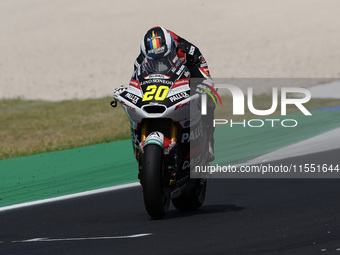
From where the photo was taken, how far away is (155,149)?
22.1 ft

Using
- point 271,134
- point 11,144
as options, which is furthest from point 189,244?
point 11,144

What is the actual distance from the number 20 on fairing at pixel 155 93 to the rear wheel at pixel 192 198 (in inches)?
40.1

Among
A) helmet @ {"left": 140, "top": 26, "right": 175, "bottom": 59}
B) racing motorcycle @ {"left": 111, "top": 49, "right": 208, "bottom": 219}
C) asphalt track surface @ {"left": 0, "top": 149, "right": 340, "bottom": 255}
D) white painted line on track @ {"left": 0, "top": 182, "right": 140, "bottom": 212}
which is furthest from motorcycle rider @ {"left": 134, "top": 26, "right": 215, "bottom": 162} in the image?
white painted line on track @ {"left": 0, "top": 182, "right": 140, "bottom": 212}

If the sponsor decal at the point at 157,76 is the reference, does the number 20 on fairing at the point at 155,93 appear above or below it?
below

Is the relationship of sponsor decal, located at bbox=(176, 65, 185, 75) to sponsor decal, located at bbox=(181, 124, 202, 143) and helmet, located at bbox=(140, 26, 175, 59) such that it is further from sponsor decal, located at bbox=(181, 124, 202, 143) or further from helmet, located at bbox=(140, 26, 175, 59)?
sponsor decal, located at bbox=(181, 124, 202, 143)

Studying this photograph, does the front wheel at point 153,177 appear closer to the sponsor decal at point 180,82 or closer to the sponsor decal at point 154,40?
the sponsor decal at point 180,82

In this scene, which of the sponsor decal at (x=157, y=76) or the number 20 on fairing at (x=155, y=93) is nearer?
the number 20 on fairing at (x=155, y=93)

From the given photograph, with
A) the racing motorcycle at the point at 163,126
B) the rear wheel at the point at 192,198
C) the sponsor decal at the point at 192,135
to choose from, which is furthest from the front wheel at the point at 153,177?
Answer: the rear wheel at the point at 192,198

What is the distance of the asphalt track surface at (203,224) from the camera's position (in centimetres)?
573

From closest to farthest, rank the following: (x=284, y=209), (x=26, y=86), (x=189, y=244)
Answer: (x=189, y=244)
(x=284, y=209)
(x=26, y=86)

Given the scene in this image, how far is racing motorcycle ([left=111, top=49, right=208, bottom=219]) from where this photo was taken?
677 centimetres

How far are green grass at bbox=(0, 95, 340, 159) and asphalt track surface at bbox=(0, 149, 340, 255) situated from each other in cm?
562

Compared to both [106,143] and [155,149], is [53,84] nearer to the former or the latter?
[106,143]

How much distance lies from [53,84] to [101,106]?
5.63 m
